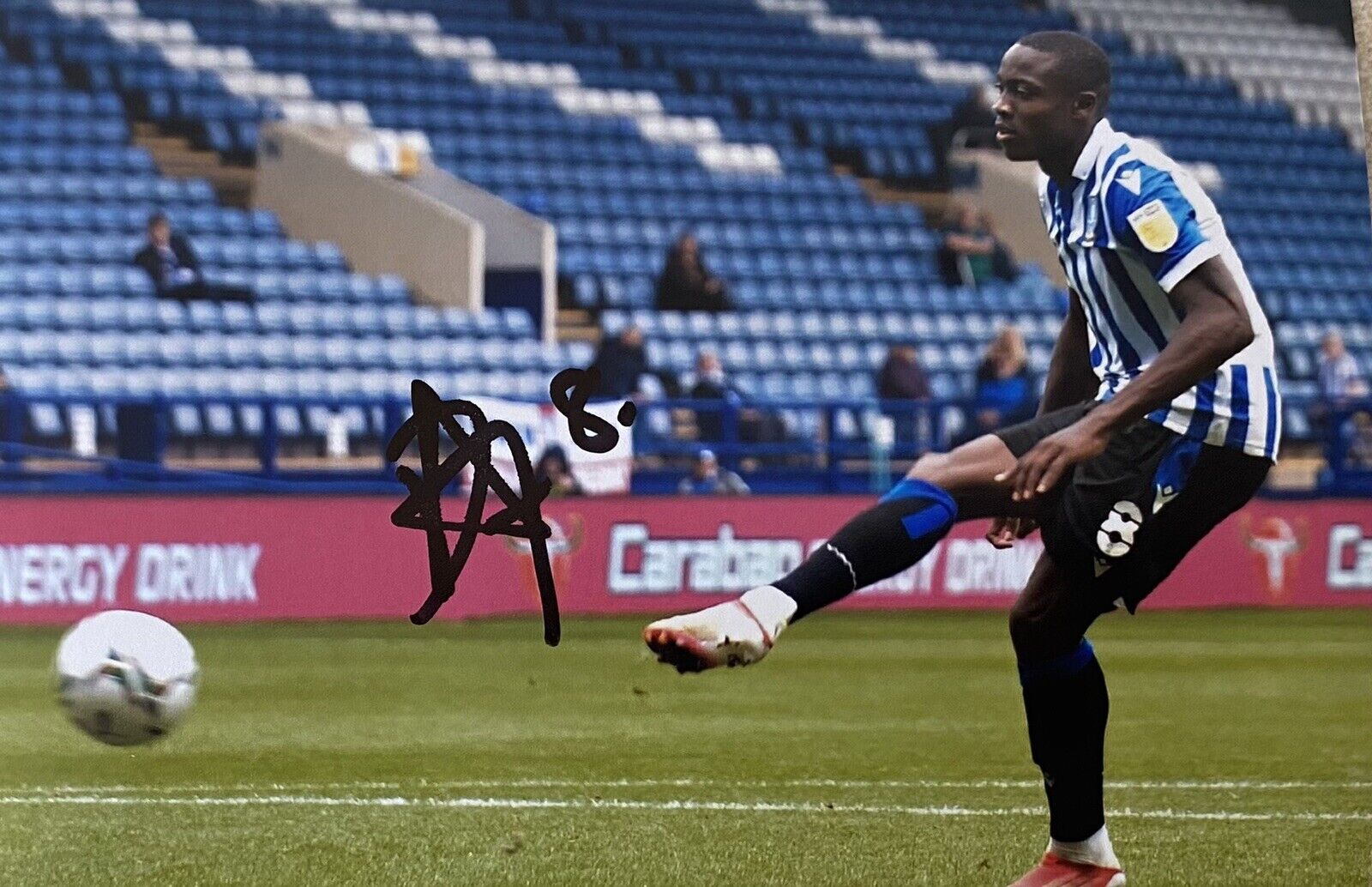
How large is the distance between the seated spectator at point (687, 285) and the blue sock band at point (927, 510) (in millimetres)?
14584

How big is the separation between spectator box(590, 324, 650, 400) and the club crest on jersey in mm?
11948

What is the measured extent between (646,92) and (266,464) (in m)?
9.97

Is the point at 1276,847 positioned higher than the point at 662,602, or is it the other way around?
the point at 1276,847

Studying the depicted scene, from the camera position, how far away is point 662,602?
14.0 m

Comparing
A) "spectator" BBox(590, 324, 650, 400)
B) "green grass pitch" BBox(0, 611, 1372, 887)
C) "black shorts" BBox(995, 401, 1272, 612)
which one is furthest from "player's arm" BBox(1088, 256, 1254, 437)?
"spectator" BBox(590, 324, 650, 400)

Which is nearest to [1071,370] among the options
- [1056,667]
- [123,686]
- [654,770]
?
[1056,667]

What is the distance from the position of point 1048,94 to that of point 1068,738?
1307 millimetres

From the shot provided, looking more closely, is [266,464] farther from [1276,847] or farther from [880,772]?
[1276,847]

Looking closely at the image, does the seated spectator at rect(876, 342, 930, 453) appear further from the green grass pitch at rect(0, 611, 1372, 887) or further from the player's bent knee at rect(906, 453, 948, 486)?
the player's bent knee at rect(906, 453, 948, 486)

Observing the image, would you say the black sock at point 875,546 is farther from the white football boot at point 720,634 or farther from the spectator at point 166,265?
the spectator at point 166,265

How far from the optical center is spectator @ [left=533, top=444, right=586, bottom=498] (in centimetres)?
1405

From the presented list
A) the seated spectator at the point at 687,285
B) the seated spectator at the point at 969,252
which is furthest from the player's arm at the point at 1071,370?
the seated spectator at the point at 969,252

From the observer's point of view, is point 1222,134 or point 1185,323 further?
point 1222,134

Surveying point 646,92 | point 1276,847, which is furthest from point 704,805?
point 646,92
